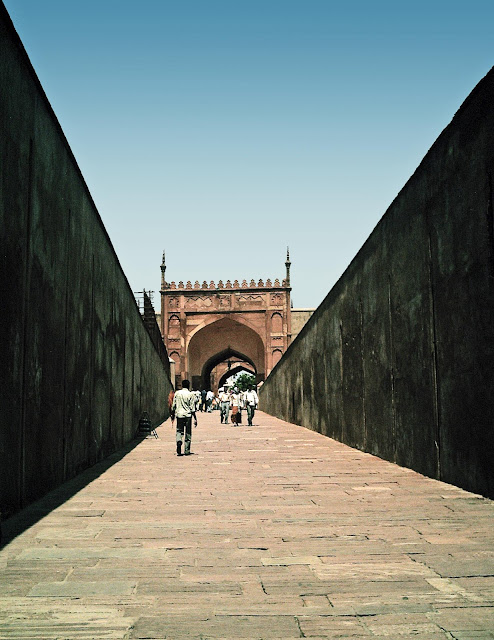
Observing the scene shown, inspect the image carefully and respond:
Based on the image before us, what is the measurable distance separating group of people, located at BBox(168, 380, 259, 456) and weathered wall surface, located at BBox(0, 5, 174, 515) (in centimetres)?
108

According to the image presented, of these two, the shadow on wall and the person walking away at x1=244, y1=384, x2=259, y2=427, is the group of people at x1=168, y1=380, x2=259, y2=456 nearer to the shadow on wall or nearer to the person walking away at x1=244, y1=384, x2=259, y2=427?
the person walking away at x1=244, y1=384, x2=259, y2=427

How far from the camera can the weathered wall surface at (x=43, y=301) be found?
4555 millimetres

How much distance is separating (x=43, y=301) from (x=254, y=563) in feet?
10.3

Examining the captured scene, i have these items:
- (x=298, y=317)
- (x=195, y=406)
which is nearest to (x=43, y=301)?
(x=195, y=406)

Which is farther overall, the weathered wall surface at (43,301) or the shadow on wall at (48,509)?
the weathered wall surface at (43,301)

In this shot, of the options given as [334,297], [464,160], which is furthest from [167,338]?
[464,160]

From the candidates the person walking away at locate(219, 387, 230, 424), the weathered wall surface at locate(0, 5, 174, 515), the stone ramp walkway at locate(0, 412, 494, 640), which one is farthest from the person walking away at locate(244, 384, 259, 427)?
the stone ramp walkway at locate(0, 412, 494, 640)

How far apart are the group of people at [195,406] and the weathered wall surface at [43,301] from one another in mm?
1079

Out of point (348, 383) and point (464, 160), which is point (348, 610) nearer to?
point (464, 160)

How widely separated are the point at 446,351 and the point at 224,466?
3.23 metres

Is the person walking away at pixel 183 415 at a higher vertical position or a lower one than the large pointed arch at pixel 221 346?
lower

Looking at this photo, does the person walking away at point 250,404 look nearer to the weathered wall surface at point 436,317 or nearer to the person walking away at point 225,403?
the person walking away at point 225,403

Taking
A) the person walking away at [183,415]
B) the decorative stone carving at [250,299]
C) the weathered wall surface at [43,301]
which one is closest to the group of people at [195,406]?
the person walking away at [183,415]

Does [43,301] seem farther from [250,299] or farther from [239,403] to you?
[250,299]
